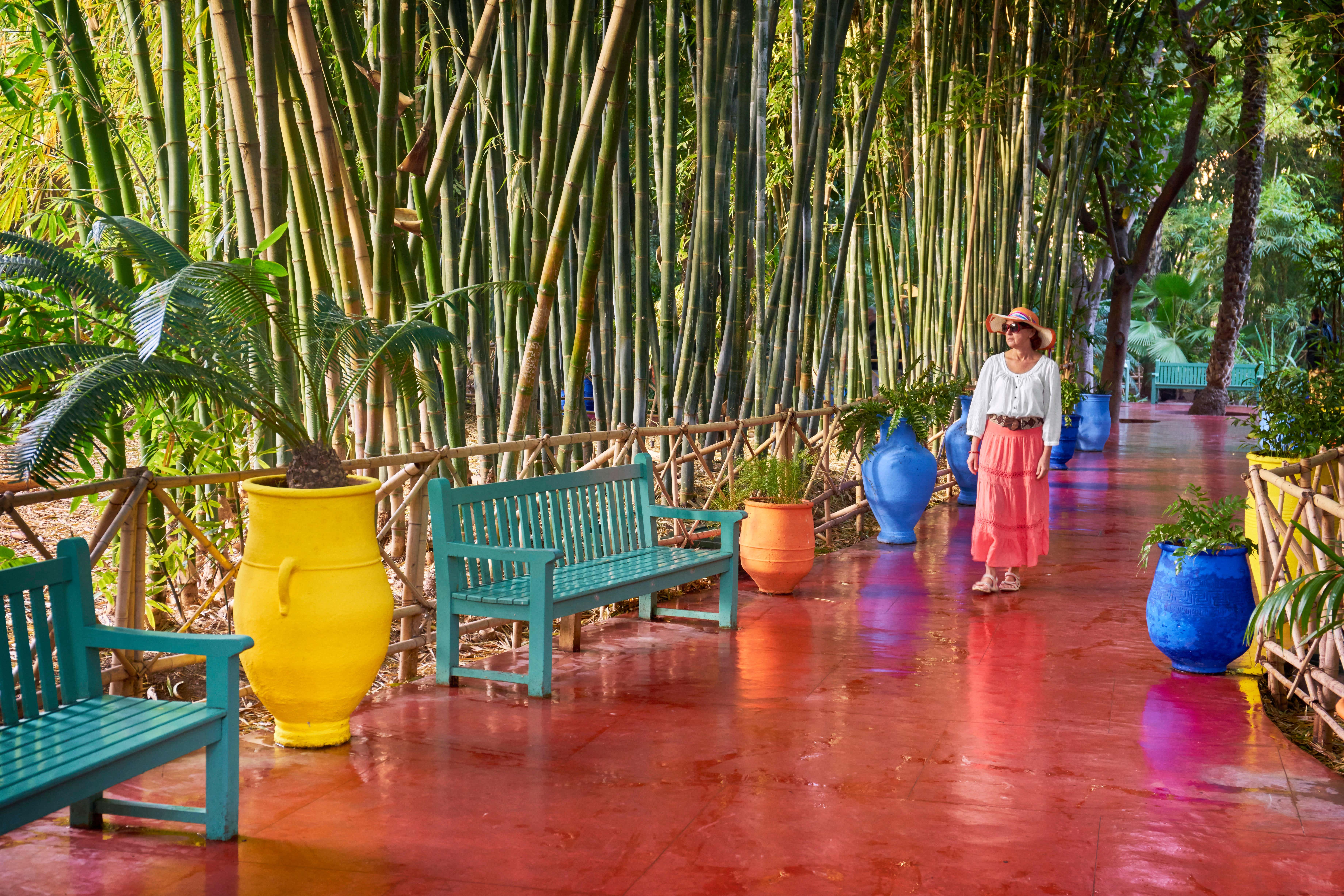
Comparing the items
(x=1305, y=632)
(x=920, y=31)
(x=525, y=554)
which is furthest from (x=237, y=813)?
(x=920, y=31)

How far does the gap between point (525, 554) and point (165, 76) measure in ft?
5.65

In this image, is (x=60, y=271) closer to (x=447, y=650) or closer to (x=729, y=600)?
(x=447, y=650)

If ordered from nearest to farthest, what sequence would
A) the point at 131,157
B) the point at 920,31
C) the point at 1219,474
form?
the point at 131,157, the point at 920,31, the point at 1219,474

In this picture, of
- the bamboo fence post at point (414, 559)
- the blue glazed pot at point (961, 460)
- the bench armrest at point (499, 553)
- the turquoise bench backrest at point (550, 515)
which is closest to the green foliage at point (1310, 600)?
the bench armrest at point (499, 553)

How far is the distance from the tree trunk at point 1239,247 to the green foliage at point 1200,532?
402 inches

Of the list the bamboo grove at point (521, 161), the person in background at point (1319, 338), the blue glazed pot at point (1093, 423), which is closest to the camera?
the bamboo grove at point (521, 161)

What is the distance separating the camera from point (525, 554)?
3418mm

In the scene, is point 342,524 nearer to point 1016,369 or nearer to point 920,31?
point 1016,369

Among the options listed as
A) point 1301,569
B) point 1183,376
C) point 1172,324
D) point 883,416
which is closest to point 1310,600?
point 1301,569

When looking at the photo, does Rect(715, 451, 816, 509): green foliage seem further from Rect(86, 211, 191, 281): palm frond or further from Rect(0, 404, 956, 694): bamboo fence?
Rect(86, 211, 191, 281): palm frond

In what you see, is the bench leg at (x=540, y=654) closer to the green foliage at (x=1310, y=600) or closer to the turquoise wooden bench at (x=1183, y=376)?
the green foliage at (x=1310, y=600)

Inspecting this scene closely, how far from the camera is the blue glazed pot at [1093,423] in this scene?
1289 cm

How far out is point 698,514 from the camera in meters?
4.45

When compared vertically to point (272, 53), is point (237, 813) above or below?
below
